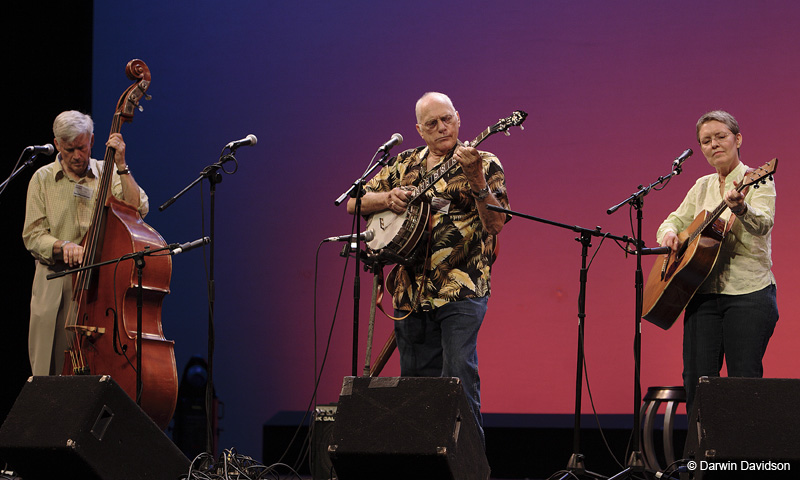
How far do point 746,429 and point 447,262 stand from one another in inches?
51.4

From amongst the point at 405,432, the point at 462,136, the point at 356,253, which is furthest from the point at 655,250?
the point at 462,136

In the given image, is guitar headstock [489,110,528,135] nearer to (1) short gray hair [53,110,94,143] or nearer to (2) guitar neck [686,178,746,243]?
(2) guitar neck [686,178,746,243]

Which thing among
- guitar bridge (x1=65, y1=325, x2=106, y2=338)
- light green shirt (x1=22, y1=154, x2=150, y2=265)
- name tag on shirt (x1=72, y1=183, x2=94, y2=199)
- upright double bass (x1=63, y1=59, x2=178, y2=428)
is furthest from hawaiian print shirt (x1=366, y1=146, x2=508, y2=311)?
name tag on shirt (x1=72, y1=183, x2=94, y2=199)

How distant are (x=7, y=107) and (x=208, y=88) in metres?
1.38

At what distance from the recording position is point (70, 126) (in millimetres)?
4285

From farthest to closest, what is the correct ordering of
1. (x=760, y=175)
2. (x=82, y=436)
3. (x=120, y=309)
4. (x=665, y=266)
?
(x=120, y=309) → (x=665, y=266) → (x=760, y=175) → (x=82, y=436)

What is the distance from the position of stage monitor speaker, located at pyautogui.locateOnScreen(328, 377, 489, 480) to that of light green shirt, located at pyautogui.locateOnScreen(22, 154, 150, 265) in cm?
213

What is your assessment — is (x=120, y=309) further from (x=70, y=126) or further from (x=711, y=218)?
(x=711, y=218)

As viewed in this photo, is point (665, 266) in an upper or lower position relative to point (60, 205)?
lower

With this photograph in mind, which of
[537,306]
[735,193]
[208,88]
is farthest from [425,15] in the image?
[735,193]

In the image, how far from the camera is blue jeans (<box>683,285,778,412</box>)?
3.22 metres

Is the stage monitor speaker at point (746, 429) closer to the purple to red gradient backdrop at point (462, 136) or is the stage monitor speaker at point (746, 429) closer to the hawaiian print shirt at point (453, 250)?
the hawaiian print shirt at point (453, 250)

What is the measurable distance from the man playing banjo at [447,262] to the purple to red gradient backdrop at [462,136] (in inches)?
59.8

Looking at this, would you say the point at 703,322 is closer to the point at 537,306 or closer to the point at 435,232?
the point at 435,232
